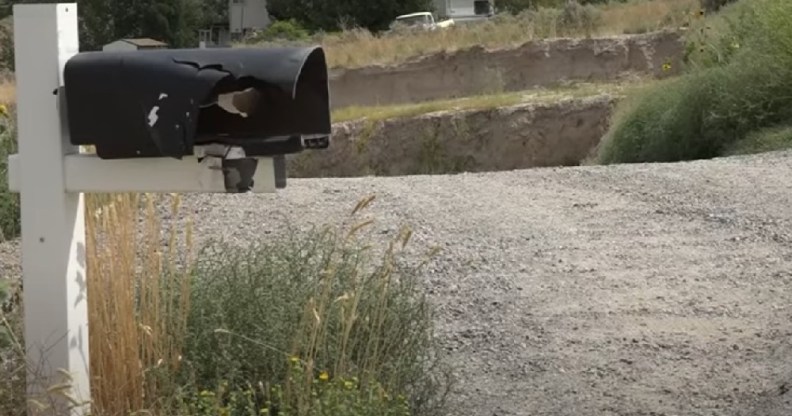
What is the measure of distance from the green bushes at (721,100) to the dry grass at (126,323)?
12.5 meters

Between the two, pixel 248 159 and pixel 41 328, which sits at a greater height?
pixel 248 159

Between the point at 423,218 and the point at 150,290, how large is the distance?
6.12 metres

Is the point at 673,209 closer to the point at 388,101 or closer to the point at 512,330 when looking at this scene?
the point at 512,330

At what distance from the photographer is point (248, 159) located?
429cm

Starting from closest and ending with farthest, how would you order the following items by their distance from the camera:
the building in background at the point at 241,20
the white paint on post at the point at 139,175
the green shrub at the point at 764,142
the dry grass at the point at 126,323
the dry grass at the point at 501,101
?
the white paint on post at the point at 139,175, the dry grass at the point at 126,323, the green shrub at the point at 764,142, the dry grass at the point at 501,101, the building in background at the point at 241,20

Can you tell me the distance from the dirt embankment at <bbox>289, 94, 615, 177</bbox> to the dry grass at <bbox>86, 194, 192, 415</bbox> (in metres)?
20.6

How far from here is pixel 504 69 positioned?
35094 millimetres

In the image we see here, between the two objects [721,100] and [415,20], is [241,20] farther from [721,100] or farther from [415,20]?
[721,100]

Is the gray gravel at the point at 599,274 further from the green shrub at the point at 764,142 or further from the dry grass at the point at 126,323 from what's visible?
the dry grass at the point at 126,323

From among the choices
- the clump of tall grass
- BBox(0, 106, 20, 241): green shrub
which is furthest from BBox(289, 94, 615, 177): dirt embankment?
the clump of tall grass

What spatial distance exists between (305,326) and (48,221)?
3.18 ft

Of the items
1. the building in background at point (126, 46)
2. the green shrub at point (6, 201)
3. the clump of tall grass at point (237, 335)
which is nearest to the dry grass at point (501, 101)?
the green shrub at point (6, 201)

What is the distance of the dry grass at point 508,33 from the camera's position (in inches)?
1437

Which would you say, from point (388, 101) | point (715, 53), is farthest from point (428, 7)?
point (715, 53)
